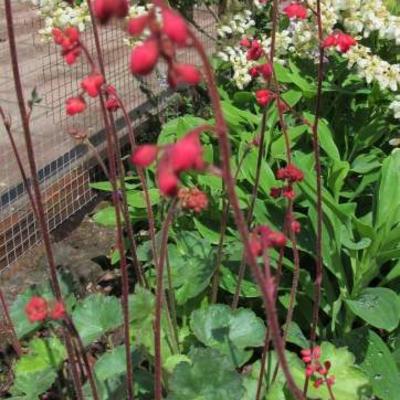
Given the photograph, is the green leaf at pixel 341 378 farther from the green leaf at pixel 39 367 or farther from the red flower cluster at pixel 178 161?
the red flower cluster at pixel 178 161

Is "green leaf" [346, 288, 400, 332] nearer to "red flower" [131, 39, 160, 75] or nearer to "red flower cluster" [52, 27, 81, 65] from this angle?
"red flower cluster" [52, 27, 81, 65]

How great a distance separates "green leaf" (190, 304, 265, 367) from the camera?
2025 millimetres

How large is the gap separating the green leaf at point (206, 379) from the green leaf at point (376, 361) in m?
0.75

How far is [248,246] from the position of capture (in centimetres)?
92

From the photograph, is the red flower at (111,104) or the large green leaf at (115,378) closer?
the red flower at (111,104)

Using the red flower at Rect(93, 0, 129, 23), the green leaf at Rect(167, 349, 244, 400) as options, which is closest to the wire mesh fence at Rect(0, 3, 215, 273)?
the green leaf at Rect(167, 349, 244, 400)

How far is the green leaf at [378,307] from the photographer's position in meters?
2.25

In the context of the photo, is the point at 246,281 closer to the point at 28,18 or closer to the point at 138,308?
the point at 138,308

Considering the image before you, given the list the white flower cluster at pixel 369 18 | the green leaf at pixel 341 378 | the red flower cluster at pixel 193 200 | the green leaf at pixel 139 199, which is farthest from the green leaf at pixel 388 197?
the red flower cluster at pixel 193 200

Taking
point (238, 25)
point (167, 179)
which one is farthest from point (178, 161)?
point (238, 25)

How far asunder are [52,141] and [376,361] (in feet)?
7.70

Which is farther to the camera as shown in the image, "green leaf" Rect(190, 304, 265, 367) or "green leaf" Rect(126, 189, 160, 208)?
"green leaf" Rect(126, 189, 160, 208)

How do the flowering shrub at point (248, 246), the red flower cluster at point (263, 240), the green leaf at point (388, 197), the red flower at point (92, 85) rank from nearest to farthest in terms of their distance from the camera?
the red flower cluster at point (263, 240) → the red flower at point (92, 85) → the flowering shrub at point (248, 246) → the green leaf at point (388, 197)

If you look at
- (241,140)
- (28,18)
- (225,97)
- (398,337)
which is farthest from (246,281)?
(28,18)
